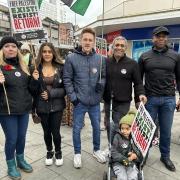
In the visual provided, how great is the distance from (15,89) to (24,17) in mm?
1028

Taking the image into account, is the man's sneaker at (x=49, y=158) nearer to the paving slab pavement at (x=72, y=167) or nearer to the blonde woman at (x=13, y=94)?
the paving slab pavement at (x=72, y=167)

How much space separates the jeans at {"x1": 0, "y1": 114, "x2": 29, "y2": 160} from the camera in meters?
3.24

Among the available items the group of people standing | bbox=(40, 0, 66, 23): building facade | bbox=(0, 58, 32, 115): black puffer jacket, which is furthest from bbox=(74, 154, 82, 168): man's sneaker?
bbox=(40, 0, 66, 23): building facade

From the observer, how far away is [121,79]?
3.62 m

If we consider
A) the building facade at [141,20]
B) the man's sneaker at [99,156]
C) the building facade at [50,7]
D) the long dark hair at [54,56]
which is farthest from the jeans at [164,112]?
the building facade at [141,20]

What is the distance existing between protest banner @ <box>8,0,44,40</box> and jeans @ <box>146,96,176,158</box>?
203cm

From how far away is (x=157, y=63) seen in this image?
3.57m

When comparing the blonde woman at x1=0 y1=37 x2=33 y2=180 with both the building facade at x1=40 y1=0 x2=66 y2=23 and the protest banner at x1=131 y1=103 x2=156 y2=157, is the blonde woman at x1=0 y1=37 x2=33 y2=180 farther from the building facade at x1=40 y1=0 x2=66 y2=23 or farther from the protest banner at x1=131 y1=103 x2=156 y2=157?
the protest banner at x1=131 y1=103 x2=156 y2=157

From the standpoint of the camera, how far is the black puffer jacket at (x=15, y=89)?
124 inches

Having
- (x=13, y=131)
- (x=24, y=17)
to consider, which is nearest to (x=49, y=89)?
(x=13, y=131)

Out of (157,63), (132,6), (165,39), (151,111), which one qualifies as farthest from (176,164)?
(132,6)

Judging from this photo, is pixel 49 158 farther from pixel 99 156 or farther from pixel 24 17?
pixel 24 17

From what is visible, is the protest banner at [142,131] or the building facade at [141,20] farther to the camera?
the building facade at [141,20]

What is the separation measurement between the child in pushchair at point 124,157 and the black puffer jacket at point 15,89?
1.33 m
